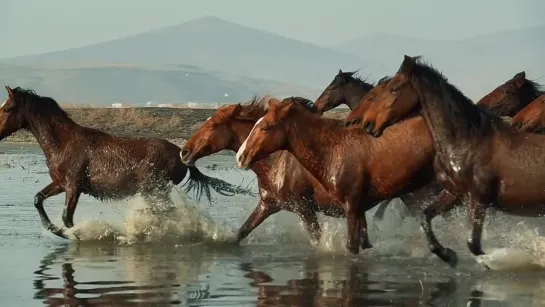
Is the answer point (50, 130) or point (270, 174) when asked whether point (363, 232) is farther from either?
point (50, 130)

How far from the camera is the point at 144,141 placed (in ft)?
55.8

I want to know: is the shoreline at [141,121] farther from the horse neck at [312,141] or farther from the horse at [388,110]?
the horse at [388,110]

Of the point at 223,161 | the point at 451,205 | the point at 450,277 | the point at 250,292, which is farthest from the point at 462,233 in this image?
the point at 223,161

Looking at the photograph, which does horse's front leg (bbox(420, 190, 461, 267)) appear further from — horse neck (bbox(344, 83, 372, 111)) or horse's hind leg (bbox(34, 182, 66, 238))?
horse neck (bbox(344, 83, 372, 111))

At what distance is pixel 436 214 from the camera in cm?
1315

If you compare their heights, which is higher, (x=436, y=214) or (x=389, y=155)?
(x=389, y=155)

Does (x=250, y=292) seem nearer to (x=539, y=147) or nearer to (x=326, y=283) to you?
(x=326, y=283)

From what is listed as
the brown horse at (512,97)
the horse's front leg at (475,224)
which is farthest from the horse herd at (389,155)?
the brown horse at (512,97)

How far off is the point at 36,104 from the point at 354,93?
187 inches

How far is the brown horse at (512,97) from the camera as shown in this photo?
17.0m

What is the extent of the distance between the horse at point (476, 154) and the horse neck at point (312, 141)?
1162mm

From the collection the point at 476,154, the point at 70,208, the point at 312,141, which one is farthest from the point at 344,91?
the point at 476,154

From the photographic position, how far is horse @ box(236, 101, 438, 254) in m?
13.2

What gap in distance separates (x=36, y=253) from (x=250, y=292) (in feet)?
14.1
